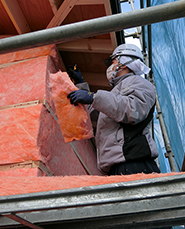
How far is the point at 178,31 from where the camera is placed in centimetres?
276

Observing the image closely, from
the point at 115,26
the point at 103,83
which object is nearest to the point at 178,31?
the point at 115,26

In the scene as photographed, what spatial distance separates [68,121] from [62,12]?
189 cm

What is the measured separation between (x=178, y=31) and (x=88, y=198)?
2.36 m

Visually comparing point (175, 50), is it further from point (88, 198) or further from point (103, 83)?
point (88, 198)

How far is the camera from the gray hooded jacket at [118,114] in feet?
7.55

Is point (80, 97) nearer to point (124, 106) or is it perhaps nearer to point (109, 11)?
A: point (124, 106)

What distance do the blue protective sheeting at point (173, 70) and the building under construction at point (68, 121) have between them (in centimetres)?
1

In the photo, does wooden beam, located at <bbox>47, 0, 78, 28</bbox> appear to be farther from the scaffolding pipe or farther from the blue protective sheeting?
the scaffolding pipe

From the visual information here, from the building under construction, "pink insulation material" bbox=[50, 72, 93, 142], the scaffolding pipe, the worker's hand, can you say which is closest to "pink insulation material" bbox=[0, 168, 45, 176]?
the building under construction

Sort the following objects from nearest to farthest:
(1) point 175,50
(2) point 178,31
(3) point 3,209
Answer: (3) point 3,209
(2) point 178,31
(1) point 175,50

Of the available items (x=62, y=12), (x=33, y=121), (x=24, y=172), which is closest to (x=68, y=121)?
(x=33, y=121)

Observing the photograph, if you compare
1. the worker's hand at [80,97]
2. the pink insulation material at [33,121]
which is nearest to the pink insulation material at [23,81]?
the pink insulation material at [33,121]

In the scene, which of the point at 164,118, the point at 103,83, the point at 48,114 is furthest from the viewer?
the point at 103,83

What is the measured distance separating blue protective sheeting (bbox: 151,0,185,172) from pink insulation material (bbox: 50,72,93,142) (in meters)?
1.22
